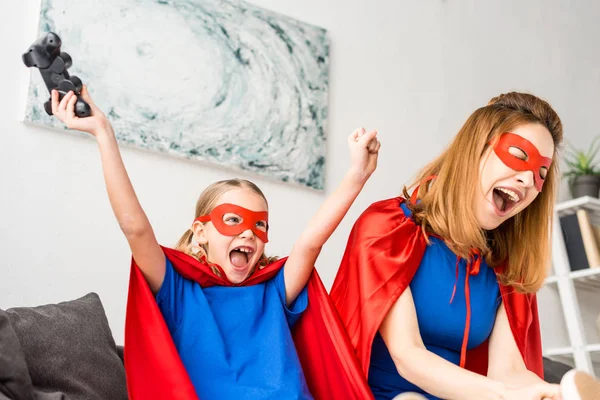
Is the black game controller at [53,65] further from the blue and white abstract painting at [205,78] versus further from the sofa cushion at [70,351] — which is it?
the blue and white abstract painting at [205,78]

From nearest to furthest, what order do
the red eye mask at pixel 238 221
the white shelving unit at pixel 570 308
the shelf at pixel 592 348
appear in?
the red eye mask at pixel 238 221 < the shelf at pixel 592 348 < the white shelving unit at pixel 570 308

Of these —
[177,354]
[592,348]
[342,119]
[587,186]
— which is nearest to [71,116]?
[177,354]

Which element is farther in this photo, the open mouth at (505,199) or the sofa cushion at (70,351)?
the sofa cushion at (70,351)

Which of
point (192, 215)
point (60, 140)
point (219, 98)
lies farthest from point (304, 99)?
point (60, 140)

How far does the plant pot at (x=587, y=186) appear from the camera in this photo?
3797mm

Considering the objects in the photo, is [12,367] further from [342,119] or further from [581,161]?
[581,161]

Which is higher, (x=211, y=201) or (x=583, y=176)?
(x=583, y=176)

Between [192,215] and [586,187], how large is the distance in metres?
2.07

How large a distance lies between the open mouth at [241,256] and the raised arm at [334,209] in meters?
0.14

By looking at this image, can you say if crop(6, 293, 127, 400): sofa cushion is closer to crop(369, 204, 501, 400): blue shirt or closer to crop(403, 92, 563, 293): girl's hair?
crop(369, 204, 501, 400): blue shirt

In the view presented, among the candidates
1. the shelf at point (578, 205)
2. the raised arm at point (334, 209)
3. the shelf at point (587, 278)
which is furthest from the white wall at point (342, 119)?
the raised arm at point (334, 209)

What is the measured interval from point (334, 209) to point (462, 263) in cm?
37

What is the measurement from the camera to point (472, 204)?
1.84m

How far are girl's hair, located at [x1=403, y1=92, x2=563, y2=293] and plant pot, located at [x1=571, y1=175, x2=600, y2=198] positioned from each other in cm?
191
